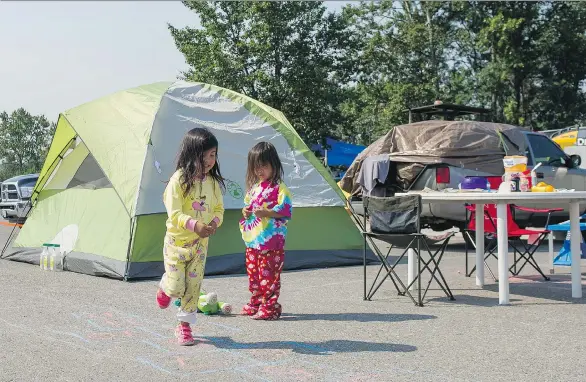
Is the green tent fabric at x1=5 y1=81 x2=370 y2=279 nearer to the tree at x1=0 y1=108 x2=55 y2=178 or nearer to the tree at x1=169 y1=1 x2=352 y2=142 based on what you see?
the tree at x1=169 y1=1 x2=352 y2=142

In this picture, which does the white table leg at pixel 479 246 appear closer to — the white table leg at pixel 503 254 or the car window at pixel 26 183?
the white table leg at pixel 503 254

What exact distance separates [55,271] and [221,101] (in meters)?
3.09

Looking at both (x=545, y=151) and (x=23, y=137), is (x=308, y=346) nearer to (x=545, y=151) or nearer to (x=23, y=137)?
(x=545, y=151)

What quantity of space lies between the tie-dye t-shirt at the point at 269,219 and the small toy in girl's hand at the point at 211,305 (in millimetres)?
554


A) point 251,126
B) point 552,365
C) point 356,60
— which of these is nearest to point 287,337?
point 552,365

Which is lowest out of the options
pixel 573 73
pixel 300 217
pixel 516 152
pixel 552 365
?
pixel 552 365

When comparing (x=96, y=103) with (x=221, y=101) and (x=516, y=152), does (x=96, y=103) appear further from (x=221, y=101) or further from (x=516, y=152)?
(x=516, y=152)

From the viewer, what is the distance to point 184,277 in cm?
518

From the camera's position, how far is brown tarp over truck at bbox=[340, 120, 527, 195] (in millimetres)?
11508

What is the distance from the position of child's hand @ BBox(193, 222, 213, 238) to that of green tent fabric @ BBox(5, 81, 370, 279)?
133 inches

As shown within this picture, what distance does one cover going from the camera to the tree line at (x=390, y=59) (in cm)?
2602

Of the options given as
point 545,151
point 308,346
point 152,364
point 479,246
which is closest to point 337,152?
point 545,151

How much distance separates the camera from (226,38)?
26469mm

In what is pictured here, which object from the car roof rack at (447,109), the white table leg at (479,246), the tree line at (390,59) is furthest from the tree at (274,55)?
the white table leg at (479,246)
